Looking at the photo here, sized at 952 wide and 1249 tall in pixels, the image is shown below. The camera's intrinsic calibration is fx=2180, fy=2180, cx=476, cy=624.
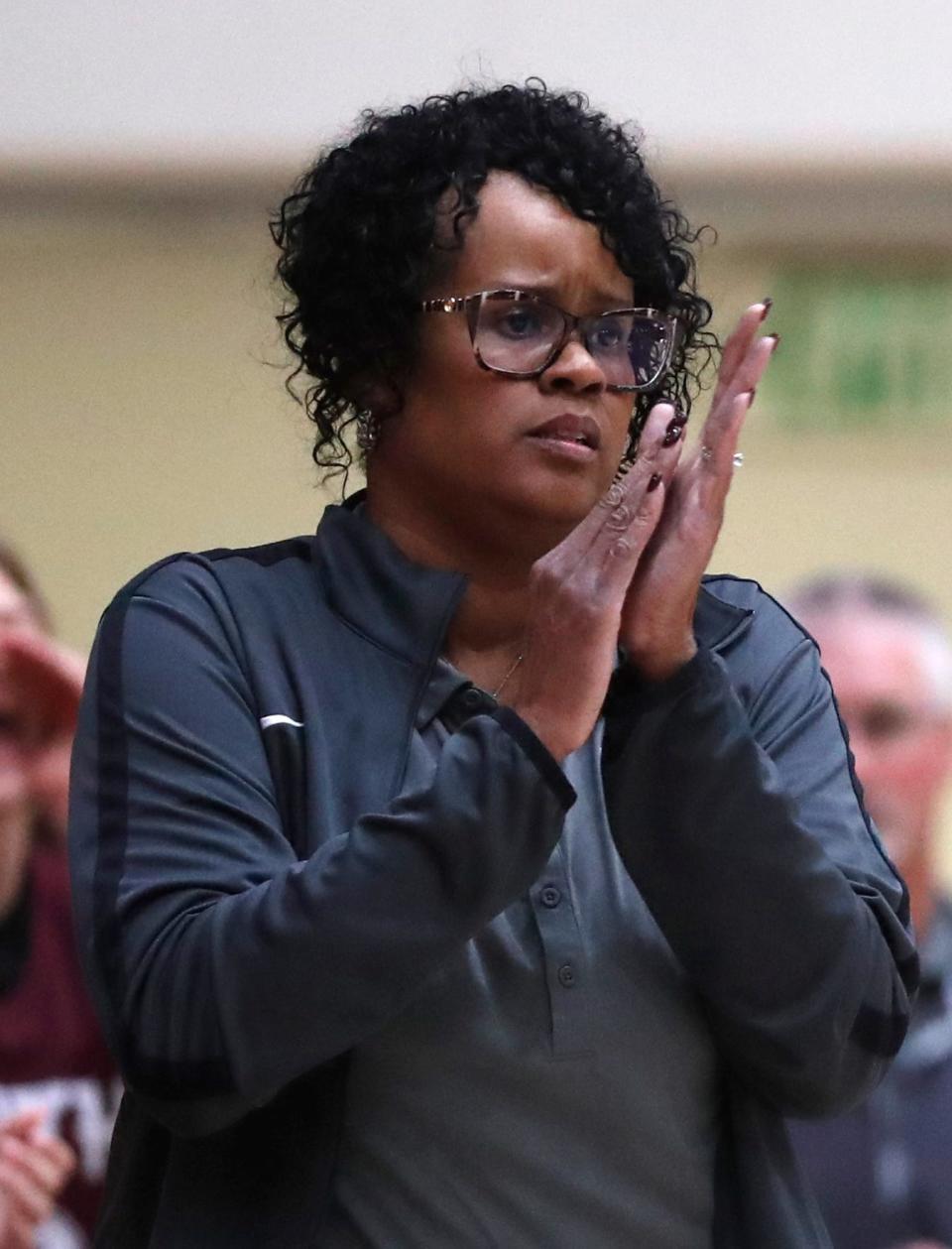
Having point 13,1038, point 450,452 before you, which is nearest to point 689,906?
point 450,452

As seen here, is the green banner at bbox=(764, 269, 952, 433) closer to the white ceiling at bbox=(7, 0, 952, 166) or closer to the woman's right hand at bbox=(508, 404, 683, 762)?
the white ceiling at bbox=(7, 0, 952, 166)

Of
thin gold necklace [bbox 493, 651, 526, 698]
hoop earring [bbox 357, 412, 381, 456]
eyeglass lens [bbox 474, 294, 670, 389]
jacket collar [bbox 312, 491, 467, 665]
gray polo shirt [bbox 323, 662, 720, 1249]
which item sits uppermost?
eyeglass lens [bbox 474, 294, 670, 389]

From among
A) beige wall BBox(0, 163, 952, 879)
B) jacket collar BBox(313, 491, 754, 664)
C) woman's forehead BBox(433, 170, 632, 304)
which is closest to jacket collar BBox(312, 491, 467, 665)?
jacket collar BBox(313, 491, 754, 664)

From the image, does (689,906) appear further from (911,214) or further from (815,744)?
(911,214)

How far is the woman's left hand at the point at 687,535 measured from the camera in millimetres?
1490

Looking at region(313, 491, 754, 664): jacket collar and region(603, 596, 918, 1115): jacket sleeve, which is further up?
region(313, 491, 754, 664): jacket collar

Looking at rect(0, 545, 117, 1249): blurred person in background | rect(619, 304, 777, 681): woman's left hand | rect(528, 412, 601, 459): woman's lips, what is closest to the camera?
rect(619, 304, 777, 681): woman's left hand

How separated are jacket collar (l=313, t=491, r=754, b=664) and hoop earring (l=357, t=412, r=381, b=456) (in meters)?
0.09

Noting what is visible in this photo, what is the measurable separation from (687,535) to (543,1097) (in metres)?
0.39

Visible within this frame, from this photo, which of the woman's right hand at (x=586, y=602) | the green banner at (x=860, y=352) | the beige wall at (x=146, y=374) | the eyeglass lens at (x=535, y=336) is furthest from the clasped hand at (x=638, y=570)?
the green banner at (x=860, y=352)

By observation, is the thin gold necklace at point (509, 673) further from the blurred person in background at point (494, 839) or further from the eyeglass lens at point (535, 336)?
the eyeglass lens at point (535, 336)

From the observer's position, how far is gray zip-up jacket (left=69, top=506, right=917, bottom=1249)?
4.51ft

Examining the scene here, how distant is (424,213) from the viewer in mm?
1657

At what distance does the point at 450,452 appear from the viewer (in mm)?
1643
